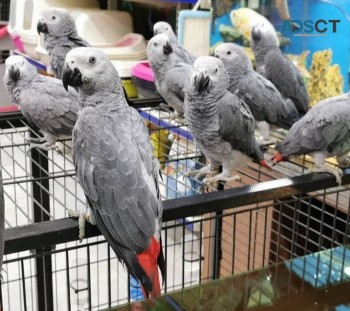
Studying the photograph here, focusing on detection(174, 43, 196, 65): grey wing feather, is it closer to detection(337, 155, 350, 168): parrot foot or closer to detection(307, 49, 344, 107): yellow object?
detection(307, 49, 344, 107): yellow object

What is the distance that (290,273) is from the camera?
3.25 feet

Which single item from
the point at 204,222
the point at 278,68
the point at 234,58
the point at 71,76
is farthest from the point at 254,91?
the point at 71,76

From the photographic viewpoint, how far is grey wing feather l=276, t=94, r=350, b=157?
3.47 ft

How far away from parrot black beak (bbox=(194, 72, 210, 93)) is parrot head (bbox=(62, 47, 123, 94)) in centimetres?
23

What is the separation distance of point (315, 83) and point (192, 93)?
1.90ft

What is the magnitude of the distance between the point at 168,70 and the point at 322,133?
0.47 m

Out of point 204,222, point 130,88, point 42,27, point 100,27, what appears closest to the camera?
point 42,27

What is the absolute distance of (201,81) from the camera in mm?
997

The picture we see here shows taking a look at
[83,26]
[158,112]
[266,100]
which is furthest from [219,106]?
[83,26]

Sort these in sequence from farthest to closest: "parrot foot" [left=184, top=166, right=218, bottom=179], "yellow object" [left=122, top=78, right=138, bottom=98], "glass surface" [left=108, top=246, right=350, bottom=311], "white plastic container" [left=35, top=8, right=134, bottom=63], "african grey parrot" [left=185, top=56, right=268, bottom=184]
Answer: "white plastic container" [left=35, top=8, right=134, bottom=63]
"yellow object" [left=122, top=78, right=138, bottom=98]
"parrot foot" [left=184, top=166, right=218, bottom=179]
"african grey parrot" [left=185, top=56, right=268, bottom=184]
"glass surface" [left=108, top=246, right=350, bottom=311]

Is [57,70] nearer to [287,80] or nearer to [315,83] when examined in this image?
[287,80]

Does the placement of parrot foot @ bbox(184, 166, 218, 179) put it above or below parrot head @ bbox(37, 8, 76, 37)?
below

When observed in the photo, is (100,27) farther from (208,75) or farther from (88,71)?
(88,71)

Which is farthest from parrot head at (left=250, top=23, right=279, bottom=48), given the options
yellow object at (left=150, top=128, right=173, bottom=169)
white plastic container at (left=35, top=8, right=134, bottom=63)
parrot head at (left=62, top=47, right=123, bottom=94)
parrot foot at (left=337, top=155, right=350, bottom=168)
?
white plastic container at (left=35, top=8, right=134, bottom=63)
